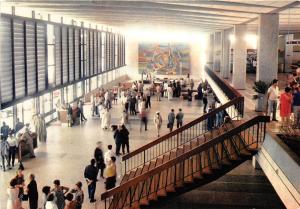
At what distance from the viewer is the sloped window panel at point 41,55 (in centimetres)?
2141

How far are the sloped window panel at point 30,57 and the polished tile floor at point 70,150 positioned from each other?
2.16 meters

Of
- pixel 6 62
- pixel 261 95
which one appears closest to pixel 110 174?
pixel 261 95

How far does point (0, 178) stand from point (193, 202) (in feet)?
18.3

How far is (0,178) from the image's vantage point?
13930 millimetres

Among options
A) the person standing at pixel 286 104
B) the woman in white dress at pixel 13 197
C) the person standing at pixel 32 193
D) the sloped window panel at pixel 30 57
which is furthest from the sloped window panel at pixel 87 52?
the woman in white dress at pixel 13 197

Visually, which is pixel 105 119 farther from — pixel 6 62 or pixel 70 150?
pixel 6 62

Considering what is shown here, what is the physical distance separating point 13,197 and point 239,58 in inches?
668

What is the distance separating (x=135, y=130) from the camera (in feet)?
71.7

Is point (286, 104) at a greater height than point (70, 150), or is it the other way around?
point (286, 104)

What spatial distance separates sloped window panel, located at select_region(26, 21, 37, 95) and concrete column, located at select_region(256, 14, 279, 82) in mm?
9352

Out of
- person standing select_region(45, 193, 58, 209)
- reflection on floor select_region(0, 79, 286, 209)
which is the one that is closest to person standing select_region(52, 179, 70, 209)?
person standing select_region(45, 193, 58, 209)

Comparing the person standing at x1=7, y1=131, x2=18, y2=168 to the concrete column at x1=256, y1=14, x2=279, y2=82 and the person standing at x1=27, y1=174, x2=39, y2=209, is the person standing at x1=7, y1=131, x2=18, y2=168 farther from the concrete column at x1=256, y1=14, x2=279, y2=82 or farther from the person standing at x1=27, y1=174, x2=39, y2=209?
the concrete column at x1=256, y1=14, x2=279, y2=82

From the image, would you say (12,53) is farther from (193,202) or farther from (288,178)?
(288,178)

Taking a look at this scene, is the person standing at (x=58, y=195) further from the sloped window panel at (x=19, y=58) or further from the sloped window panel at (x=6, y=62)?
the sloped window panel at (x=19, y=58)
